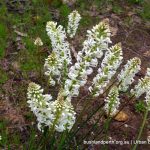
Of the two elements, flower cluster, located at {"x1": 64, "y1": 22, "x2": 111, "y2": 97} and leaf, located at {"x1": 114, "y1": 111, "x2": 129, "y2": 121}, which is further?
leaf, located at {"x1": 114, "y1": 111, "x2": 129, "y2": 121}

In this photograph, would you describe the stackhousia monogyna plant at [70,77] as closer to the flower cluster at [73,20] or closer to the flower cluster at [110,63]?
the flower cluster at [110,63]

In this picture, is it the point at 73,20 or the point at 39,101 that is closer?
the point at 39,101

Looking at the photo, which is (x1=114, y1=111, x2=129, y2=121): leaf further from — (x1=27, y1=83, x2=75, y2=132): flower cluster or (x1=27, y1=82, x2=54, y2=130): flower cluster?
(x1=27, y1=82, x2=54, y2=130): flower cluster

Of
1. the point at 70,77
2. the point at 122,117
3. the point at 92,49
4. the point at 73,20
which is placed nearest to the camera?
the point at 92,49

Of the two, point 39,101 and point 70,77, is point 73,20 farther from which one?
point 39,101

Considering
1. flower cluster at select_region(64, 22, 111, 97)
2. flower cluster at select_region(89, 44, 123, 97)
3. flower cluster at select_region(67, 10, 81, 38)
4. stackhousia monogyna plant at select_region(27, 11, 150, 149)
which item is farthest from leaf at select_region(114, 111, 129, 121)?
flower cluster at select_region(64, 22, 111, 97)

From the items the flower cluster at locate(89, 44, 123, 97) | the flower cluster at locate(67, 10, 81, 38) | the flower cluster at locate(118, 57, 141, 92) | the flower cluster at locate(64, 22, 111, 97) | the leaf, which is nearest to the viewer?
the flower cluster at locate(64, 22, 111, 97)

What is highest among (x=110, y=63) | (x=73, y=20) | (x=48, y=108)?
(x=73, y=20)

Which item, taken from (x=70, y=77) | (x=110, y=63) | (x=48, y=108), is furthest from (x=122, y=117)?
(x=48, y=108)

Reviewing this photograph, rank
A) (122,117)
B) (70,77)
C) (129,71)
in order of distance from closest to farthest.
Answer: (70,77)
(129,71)
(122,117)
